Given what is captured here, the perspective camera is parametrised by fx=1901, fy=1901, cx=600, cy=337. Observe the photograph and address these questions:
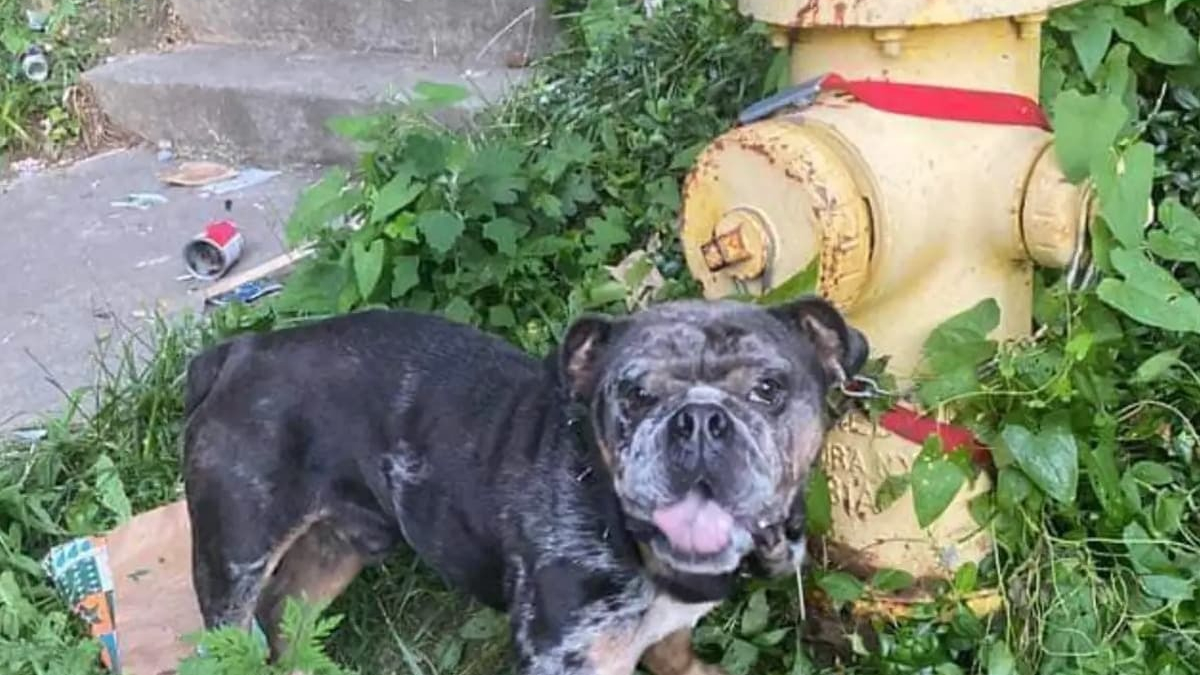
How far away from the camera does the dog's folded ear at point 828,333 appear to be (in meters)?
3.12

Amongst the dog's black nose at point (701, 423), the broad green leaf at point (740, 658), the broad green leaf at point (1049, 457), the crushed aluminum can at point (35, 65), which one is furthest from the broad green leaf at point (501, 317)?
the crushed aluminum can at point (35, 65)

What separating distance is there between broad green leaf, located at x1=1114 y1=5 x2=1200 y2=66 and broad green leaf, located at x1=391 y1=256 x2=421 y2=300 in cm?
165

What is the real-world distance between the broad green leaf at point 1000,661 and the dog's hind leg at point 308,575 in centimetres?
127

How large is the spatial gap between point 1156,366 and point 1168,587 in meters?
Result: 0.40

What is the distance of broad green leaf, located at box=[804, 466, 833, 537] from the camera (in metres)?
3.44

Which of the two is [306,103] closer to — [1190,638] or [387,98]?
[387,98]

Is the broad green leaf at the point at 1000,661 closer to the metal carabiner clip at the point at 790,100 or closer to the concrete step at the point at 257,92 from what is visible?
the metal carabiner clip at the point at 790,100

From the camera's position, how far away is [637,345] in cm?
315

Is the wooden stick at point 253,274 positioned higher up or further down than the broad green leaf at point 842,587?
higher up

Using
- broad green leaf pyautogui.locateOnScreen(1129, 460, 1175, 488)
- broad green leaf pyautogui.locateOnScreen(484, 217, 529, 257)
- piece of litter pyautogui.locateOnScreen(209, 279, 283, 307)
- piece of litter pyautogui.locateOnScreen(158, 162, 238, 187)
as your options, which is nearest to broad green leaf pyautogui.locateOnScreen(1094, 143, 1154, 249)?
broad green leaf pyautogui.locateOnScreen(1129, 460, 1175, 488)

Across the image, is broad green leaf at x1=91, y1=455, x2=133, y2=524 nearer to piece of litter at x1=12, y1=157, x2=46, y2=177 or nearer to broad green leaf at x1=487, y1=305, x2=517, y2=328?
broad green leaf at x1=487, y1=305, x2=517, y2=328

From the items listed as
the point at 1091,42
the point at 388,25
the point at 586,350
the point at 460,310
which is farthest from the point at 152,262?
the point at 1091,42

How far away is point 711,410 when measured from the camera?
2.90 m

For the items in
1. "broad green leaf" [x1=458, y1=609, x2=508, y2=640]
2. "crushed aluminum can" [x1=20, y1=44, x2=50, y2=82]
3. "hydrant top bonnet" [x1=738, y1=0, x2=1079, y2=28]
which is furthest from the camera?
"crushed aluminum can" [x1=20, y1=44, x2=50, y2=82]
